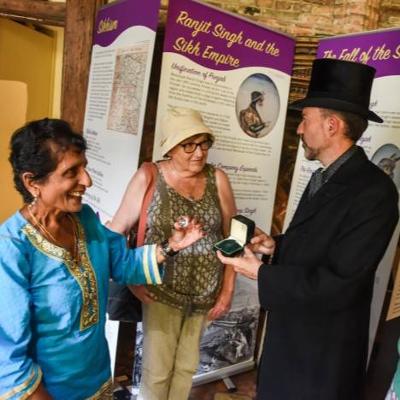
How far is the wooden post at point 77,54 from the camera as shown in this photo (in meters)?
2.78

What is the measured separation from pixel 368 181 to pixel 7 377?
118 centimetres

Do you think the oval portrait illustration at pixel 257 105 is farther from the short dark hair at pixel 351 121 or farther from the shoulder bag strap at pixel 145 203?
the short dark hair at pixel 351 121

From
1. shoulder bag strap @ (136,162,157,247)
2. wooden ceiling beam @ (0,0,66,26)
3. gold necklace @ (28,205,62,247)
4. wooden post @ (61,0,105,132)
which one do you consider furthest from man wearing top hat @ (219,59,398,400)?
wooden ceiling beam @ (0,0,66,26)

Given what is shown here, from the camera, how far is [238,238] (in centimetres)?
140

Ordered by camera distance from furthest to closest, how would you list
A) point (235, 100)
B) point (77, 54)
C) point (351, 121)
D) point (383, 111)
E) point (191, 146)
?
point (77, 54)
point (235, 100)
point (383, 111)
point (191, 146)
point (351, 121)

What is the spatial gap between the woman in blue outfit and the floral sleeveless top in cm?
40

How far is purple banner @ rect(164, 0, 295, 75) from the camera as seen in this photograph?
6.45ft

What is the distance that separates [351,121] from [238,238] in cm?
56

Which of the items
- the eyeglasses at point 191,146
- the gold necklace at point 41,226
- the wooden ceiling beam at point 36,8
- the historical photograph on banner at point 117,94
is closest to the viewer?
the gold necklace at point 41,226

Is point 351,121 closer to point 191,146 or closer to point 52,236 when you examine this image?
point 191,146

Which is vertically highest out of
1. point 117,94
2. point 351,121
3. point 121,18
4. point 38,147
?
point 121,18

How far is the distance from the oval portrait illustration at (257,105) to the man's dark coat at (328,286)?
983mm

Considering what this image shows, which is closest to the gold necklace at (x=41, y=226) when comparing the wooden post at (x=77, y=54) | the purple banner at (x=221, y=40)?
the purple banner at (x=221, y=40)

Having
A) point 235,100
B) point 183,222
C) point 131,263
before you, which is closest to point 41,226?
point 131,263
